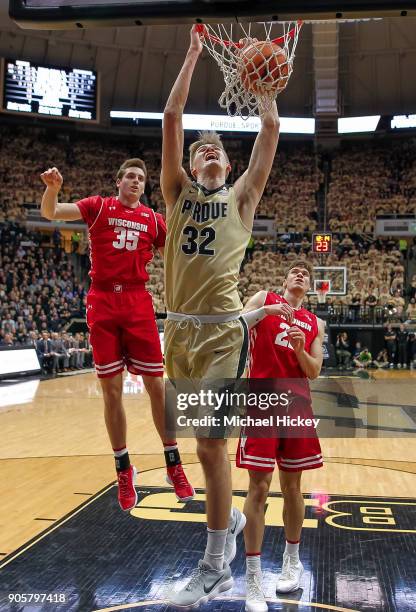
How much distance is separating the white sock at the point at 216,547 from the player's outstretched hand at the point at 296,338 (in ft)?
3.91

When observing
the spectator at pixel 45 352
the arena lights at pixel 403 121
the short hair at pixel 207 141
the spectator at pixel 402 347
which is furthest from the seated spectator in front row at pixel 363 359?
the short hair at pixel 207 141

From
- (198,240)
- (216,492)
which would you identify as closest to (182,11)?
(198,240)

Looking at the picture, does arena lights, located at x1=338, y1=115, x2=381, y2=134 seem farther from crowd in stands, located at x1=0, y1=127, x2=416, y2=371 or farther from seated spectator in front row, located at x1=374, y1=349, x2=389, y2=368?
seated spectator in front row, located at x1=374, y1=349, x2=389, y2=368

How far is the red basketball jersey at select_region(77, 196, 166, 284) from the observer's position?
14.8 ft

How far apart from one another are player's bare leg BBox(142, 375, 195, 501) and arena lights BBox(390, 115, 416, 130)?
86.1ft

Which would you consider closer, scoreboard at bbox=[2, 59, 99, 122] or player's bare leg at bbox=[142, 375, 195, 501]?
player's bare leg at bbox=[142, 375, 195, 501]

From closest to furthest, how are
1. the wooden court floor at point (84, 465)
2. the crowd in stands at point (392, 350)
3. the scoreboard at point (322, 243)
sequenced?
1. the wooden court floor at point (84, 465)
2. the crowd in stands at point (392, 350)
3. the scoreboard at point (322, 243)

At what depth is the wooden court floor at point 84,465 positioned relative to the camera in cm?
602

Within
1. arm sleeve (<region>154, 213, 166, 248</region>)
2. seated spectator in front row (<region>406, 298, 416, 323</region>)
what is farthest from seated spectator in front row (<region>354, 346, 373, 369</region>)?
arm sleeve (<region>154, 213, 166, 248</region>)

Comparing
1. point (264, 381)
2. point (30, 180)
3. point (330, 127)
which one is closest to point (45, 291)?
point (30, 180)

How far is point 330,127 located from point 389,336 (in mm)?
11740

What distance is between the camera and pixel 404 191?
28172 millimetres

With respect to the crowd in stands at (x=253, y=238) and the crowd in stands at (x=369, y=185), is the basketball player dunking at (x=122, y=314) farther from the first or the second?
the crowd in stands at (x=369, y=185)

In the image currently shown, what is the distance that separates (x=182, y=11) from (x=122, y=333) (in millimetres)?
2135
